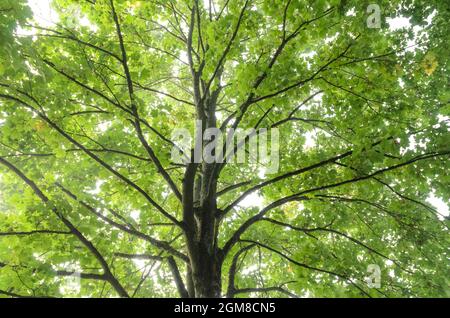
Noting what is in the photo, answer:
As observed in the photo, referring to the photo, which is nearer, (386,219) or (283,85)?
(283,85)

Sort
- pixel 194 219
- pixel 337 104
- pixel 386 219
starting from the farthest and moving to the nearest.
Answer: pixel 386 219
pixel 194 219
pixel 337 104

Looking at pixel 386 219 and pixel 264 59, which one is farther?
pixel 386 219

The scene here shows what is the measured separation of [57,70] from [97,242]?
215cm

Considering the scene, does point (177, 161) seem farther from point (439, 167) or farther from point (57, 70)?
point (439, 167)

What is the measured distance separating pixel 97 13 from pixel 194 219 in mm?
3368

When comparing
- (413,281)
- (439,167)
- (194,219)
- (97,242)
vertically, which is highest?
(439,167)

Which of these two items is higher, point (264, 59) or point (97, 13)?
point (97, 13)

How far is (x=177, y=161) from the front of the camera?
16.0 feet

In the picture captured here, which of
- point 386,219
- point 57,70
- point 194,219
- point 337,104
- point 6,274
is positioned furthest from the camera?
point 386,219

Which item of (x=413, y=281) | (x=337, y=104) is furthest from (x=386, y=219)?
(x=337, y=104)

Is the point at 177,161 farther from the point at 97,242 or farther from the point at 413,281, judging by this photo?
the point at 413,281

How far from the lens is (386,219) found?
5.01 meters

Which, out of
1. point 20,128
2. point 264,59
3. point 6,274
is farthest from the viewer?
point 264,59

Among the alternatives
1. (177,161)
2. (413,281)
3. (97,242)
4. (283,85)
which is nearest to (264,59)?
(283,85)
